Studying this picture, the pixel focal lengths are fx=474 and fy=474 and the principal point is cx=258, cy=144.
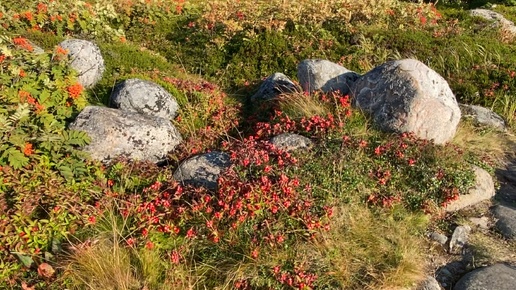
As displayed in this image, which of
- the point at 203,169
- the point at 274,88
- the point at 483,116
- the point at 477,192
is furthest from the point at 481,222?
the point at 274,88

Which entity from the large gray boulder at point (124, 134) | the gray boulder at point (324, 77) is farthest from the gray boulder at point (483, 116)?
the large gray boulder at point (124, 134)

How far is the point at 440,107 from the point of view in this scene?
22.5 feet

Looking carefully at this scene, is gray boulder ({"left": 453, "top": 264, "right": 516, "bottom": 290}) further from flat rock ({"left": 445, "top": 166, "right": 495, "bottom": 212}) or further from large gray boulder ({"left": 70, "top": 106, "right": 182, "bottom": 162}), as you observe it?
large gray boulder ({"left": 70, "top": 106, "right": 182, "bottom": 162})

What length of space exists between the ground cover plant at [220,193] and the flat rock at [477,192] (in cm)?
22

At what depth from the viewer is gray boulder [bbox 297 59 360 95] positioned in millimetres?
7980

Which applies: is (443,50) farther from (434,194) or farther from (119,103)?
(119,103)

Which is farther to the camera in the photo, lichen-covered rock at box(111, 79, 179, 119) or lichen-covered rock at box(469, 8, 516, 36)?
lichen-covered rock at box(469, 8, 516, 36)

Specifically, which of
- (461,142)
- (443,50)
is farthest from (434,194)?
(443,50)

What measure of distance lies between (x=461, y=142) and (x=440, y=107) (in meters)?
0.88

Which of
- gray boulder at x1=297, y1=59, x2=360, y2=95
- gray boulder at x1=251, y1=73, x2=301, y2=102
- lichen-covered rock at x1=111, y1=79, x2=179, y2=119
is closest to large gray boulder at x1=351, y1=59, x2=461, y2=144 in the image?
gray boulder at x1=297, y1=59, x2=360, y2=95

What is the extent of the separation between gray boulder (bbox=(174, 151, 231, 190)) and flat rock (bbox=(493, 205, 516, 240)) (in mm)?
3458

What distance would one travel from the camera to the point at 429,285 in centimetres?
487

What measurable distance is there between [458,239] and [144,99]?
4.87m

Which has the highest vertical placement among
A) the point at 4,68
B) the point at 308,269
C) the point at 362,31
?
the point at 4,68
